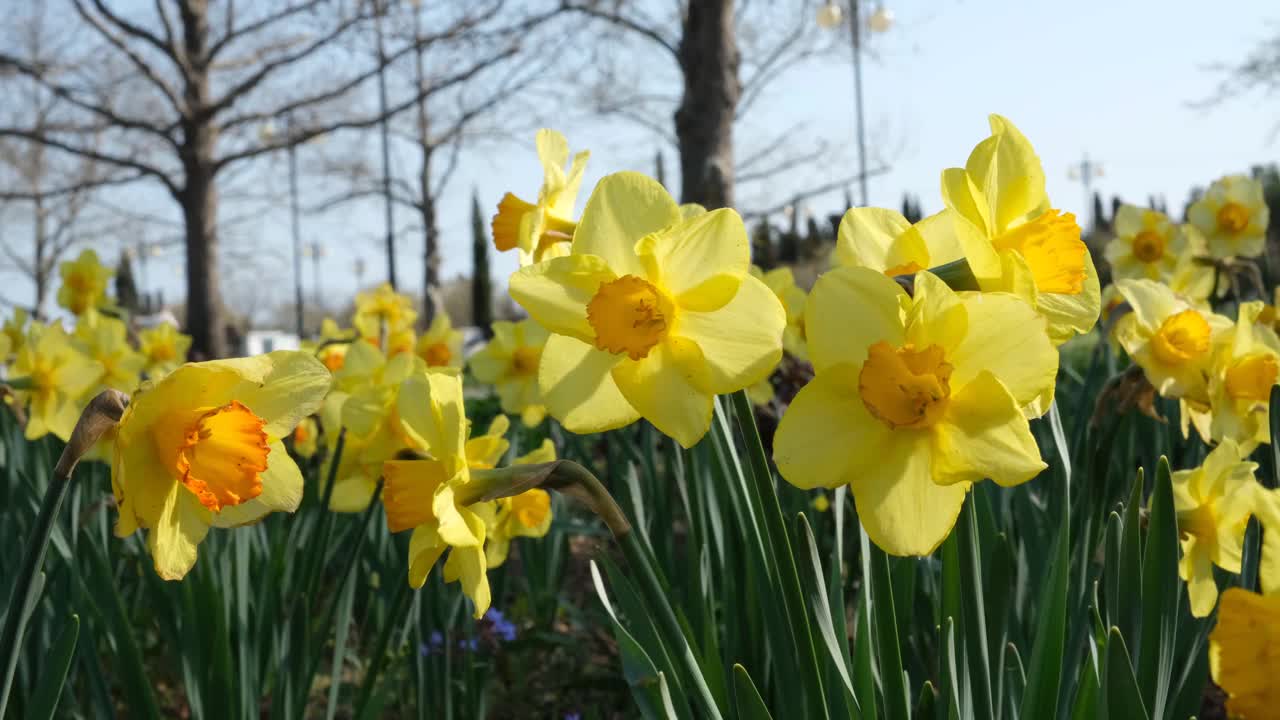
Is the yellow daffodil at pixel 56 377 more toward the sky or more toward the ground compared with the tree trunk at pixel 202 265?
more toward the ground

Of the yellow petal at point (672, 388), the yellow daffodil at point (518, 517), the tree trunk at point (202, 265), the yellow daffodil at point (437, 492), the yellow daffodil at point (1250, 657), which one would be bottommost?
the yellow daffodil at point (518, 517)

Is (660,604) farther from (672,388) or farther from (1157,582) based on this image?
(1157,582)

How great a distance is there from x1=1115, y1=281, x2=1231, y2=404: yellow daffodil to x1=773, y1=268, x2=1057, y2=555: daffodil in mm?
899

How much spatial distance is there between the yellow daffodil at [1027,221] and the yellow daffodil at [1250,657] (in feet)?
1.02

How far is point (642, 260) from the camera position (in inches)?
34.0

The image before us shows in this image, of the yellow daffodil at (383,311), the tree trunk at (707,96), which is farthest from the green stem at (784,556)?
the tree trunk at (707,96)

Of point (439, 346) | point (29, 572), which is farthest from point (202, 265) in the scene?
point (29, 572)

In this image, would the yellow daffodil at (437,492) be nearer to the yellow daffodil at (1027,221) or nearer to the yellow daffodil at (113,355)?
the yellow daffodil at (1027,221)

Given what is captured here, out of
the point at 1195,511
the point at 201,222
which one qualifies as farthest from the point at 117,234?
the point at 1195,511

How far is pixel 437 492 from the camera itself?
0.90 m

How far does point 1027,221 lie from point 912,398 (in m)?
0.30

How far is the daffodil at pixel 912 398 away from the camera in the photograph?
771mm

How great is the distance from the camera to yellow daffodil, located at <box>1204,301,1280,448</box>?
149cm

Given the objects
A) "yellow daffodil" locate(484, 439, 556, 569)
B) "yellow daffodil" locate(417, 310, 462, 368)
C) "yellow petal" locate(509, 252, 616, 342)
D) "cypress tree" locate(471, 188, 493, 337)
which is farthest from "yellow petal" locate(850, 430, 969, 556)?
"cypress tree" locate(471, 188, 493, 337)
